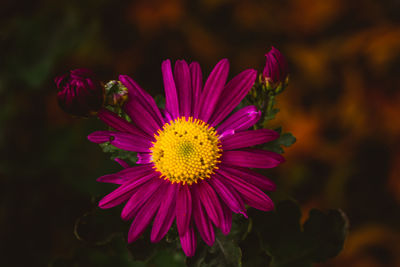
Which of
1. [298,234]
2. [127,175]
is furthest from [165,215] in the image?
[298,234]

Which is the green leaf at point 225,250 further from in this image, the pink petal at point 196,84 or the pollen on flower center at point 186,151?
the pink petal at point 196,84

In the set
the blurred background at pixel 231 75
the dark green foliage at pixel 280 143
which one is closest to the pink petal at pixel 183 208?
the dark green foliage at pixel 280 143

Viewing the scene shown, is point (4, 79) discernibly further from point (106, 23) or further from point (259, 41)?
point (259, 41)

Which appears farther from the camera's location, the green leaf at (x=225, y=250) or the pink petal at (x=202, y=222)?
the green leaf at (x=225, y=250)

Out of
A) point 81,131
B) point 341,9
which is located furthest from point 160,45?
point 341,9

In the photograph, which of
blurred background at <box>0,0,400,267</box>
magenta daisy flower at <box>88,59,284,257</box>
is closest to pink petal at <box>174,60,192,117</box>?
magenta daisy flower at <box>88,59,284,257</box>

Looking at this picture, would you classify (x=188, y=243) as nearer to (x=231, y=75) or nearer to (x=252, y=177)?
(x=252, y=177)
